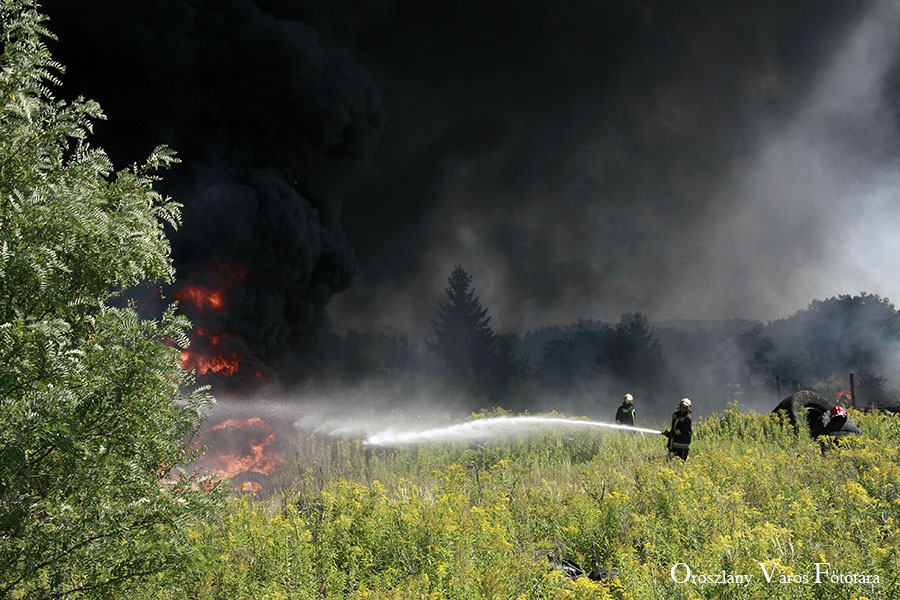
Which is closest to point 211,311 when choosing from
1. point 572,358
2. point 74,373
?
point 74,373

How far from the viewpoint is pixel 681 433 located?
38.3 ft

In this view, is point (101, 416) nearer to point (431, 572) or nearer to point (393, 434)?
point (431, 572)

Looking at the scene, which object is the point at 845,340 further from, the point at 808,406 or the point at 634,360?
A: the point at 808,406

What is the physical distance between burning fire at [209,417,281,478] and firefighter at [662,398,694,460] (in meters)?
13.4

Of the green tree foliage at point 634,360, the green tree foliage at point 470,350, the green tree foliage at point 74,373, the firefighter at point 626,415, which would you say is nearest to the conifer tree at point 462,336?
the green tree foliage at point 470,350

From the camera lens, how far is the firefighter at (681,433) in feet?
37.9

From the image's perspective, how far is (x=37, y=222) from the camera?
12.5 feet

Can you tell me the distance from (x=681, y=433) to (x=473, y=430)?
312 inches

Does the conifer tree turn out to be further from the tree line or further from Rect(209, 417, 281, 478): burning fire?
Rect(209, 417, 281, 478): burning fire

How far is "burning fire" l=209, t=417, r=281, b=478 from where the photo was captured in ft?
65.0

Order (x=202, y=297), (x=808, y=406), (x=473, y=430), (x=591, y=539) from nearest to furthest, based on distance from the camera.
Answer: (x=591, y=539), (x=808, y=406), (x=473, y=430), (x=202, y=297)

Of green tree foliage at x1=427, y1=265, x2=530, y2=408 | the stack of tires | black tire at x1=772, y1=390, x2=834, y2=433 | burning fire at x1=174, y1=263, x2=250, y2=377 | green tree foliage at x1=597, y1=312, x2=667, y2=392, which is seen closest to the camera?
the stack of tires

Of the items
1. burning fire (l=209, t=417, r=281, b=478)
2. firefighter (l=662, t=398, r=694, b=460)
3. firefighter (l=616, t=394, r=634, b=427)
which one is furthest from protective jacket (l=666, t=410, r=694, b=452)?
burning fire (l=209, t=417, r=281, b=478)

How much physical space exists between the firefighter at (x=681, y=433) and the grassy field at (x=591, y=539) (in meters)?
1.51
